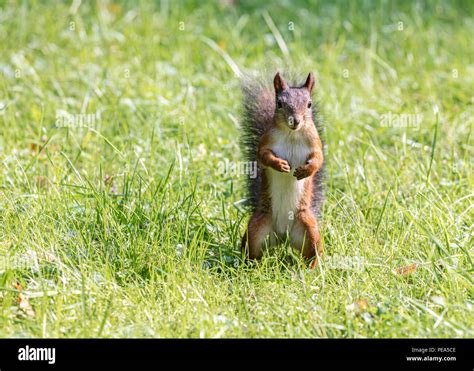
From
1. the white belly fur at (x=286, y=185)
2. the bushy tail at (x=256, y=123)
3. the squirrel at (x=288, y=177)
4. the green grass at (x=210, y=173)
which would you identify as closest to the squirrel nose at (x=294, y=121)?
the squirrel at (x=288, y=177)

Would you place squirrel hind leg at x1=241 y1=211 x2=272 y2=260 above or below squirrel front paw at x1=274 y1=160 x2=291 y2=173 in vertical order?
below

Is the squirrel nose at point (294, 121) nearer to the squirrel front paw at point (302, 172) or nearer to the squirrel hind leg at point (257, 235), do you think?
the squirrel front paw at point (302, 172)

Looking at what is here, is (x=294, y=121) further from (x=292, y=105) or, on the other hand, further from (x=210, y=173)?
(x=210, y=173)

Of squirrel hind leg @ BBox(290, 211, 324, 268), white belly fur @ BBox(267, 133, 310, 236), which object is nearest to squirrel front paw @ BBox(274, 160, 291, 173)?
white belly fur @ BBox(267, 133, 310, 236)

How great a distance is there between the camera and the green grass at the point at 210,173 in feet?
11.0

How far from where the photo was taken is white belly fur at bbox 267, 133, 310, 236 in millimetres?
3742

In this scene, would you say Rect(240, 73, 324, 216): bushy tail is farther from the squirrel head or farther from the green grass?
the squirrel head

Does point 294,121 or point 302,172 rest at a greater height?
point 294,121

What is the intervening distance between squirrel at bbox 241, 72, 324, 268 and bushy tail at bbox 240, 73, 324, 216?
8 cm

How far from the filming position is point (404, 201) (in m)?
4.31

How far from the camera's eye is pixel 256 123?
417 centimetres

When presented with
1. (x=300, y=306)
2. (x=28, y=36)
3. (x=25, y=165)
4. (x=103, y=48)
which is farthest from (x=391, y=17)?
(x=300, y=306)

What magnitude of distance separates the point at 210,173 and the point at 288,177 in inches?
40.8

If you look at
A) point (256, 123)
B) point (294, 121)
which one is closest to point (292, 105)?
point (294, 121)
